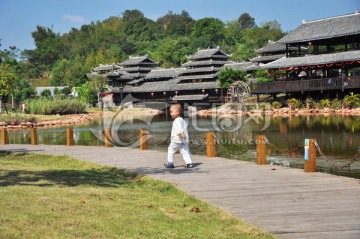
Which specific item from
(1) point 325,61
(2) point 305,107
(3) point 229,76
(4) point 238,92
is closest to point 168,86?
(3) point 229,76

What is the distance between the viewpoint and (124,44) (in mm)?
116125

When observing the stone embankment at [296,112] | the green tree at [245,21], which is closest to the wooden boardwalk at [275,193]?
the stone embankment at [296,112]

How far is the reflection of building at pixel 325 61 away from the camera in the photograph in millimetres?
44531

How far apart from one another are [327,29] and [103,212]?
4552cm

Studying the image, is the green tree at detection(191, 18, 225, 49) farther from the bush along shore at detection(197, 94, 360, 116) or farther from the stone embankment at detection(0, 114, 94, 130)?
the stone embankment at detection(0, 114, 94, 130)

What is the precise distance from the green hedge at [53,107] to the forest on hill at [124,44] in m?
16.2

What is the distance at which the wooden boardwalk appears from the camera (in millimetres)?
6227

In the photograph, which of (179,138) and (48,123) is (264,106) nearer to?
(48,123)

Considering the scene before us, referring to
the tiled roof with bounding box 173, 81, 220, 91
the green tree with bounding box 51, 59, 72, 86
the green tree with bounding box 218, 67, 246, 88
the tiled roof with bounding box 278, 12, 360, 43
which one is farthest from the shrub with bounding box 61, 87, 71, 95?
the tiled roof with bounding box 278, 12, 360, 43

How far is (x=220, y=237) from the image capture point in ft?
19.3

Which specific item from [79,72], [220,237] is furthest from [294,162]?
[79,72]

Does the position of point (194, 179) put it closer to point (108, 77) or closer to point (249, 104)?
point (249, 104)

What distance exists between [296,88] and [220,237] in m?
43.0

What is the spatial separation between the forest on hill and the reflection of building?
3390cm
